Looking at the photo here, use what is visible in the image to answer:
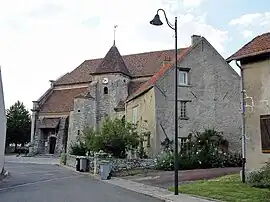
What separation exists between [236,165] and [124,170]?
8486 millimetres

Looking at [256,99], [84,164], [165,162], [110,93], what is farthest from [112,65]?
[256,99]

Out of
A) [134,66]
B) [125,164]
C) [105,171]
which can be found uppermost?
[134,66]

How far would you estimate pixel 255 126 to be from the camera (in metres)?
17.1

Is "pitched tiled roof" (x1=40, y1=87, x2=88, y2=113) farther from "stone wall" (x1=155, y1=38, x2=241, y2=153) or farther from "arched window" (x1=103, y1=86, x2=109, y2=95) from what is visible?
"stone wall" (x1=155, y1=38, x2=241, y2=153)

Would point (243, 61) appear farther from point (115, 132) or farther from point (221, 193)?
point (115, 132)

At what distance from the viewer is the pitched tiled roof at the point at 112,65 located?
52.9m

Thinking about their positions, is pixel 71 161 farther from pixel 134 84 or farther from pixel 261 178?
pixel 261 178

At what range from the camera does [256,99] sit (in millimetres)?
17203

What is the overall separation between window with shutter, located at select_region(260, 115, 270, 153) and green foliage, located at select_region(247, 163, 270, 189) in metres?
0.89

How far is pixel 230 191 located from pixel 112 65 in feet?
132

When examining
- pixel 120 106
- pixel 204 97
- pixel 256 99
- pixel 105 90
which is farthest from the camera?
pixel 105 90

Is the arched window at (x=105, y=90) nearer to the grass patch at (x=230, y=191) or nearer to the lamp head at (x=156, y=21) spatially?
the grass patch at (x=230, y=191)

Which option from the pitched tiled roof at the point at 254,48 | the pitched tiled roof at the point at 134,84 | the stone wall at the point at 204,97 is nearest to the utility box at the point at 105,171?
the stone wall at the point at 204,97

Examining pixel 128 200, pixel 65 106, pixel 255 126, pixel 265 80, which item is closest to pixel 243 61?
pixel 265 80
